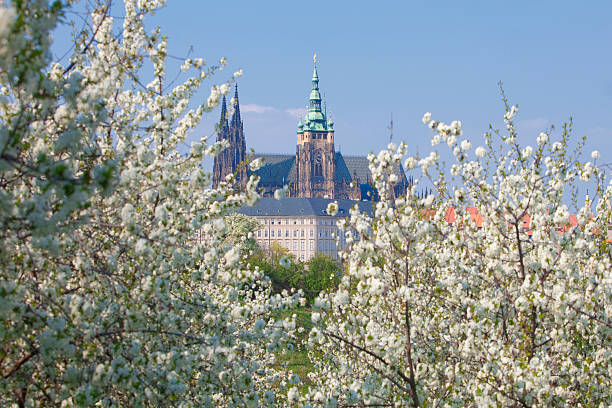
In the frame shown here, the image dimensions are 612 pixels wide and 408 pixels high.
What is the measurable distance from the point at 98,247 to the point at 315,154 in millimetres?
130251

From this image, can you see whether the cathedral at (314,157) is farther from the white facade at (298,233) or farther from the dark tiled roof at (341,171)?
the white facade at (298,233)

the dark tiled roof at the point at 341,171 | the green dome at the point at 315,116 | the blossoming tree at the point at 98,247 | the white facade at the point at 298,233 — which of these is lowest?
the white facade at the point at 298,233

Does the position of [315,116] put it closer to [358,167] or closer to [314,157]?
[314,157]

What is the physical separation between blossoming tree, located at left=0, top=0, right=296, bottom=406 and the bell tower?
126 metres

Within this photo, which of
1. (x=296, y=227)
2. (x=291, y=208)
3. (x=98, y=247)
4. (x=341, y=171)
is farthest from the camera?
(x=341, y=171)

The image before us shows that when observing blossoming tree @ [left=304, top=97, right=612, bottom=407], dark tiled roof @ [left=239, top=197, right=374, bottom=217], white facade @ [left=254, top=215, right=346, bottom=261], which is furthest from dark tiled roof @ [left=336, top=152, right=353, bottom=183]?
blossoming tree @ [left=304, top=97, right=612, bottom=407]

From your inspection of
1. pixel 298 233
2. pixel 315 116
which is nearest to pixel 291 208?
pixel 298 233

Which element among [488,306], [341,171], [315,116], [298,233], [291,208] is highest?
[315,116]

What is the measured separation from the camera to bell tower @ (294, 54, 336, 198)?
13375 cm

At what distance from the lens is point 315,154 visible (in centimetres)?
13575

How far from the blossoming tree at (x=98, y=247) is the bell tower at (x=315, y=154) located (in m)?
126

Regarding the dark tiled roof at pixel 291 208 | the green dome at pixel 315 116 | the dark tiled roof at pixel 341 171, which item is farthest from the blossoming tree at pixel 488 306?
the dark tiled roof at pixel 341 171

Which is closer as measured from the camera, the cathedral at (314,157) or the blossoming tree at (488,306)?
the blossoming tree at (488,306)

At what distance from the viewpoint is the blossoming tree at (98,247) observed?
3.95 metres
